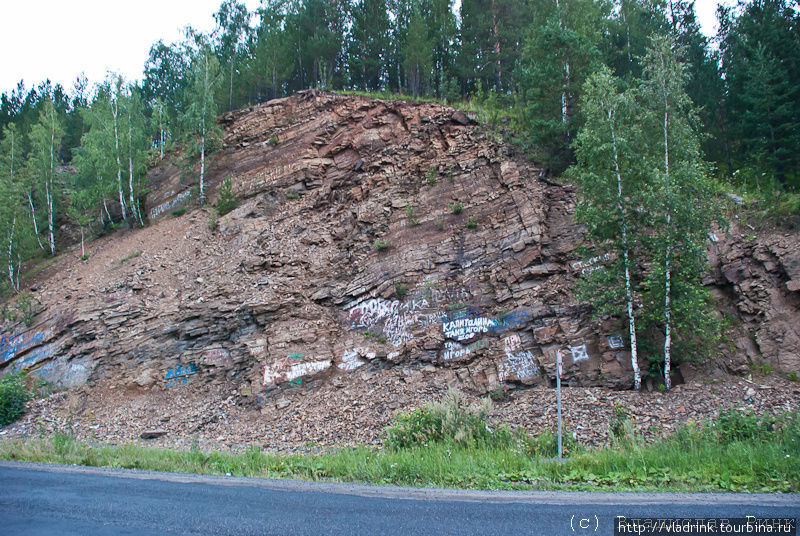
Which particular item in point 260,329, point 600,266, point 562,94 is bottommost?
point 260,329

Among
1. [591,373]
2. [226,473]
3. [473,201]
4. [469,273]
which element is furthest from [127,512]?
[473,201]

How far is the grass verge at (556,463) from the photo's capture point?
6.86 metres

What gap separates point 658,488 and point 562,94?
1767cm

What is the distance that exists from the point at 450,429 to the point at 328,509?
5228 millimetres

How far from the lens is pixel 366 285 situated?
1822cm

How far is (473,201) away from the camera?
19.1 metres

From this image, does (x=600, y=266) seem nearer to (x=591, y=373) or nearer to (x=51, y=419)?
(x=591, y=373)

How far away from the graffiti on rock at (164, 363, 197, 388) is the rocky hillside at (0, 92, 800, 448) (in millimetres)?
56

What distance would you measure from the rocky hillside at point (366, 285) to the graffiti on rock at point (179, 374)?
0.19 feet

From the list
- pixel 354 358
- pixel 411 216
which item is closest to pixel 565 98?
pixel 411 216

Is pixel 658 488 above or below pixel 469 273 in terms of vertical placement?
below

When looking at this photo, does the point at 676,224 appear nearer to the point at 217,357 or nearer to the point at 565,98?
the point at 565,98

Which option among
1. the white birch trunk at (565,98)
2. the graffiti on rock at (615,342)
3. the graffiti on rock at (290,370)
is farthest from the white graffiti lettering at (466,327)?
the white birch trunk at (565,98)

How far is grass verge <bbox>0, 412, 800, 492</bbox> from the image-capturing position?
6.86 m
